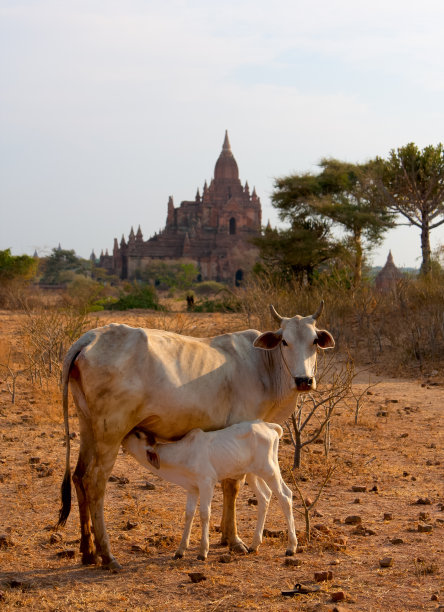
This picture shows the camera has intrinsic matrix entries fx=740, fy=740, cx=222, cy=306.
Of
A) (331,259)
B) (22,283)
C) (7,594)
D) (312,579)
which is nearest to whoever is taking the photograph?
(7,594)

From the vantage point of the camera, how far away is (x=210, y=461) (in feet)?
14.7

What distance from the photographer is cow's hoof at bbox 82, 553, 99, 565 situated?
14.6 feet

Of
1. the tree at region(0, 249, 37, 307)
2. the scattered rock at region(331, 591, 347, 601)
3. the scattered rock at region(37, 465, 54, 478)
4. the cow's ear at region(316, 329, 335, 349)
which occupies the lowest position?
the scattered rock at region(331, 591, 347, 601)

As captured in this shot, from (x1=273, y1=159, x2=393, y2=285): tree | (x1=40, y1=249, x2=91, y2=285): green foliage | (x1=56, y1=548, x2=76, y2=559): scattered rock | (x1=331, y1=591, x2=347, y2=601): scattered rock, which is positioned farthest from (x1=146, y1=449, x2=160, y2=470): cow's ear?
(x1=40, y1=249, x2=91, y2=285): green foliage

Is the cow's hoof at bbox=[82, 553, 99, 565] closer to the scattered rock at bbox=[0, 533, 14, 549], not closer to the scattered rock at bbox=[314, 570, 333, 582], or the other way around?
the scattered rock at bbox=[0, 533, 14, 549]

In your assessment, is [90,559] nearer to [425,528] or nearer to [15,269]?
[425,528]

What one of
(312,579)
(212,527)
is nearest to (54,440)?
(212,527)

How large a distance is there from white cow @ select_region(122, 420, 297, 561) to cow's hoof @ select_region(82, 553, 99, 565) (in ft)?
1.57

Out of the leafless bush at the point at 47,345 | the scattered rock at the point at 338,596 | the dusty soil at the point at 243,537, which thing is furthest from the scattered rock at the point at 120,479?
the leafless bush at the point at 47,345

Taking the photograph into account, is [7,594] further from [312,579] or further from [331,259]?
[331,259]

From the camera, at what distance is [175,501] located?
5879 mm

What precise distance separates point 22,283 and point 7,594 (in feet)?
91.6

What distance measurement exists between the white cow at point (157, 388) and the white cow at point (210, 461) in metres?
0.14

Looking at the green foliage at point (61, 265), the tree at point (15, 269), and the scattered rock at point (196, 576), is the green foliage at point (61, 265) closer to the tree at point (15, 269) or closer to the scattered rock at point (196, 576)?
the tree at point (15, 269)
